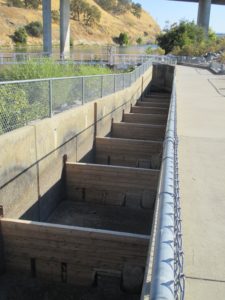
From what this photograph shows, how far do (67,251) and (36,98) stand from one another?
358cm

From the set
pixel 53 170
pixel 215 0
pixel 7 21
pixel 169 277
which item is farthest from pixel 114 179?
pixel 7 21

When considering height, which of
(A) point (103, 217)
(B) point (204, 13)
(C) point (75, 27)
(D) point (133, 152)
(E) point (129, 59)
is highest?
(B) point (204, 13)

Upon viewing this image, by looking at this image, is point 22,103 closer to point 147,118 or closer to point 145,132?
point 145,132

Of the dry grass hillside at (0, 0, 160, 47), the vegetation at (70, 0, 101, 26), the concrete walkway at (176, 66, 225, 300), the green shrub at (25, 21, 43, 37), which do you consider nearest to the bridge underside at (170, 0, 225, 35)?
the dry grass hillside at (0, 0, 160, 47)

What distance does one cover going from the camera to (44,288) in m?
6.57

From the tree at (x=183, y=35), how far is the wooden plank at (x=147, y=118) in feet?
150

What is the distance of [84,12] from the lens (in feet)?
467

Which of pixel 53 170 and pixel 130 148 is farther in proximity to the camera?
pixel 130 148

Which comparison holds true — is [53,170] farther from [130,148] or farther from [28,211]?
[130,148]

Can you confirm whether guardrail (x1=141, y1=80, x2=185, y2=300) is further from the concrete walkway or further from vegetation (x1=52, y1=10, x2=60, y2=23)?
vegetation (x1=52, y1=10, x2=60, y2=23)

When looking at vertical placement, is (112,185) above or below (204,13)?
below

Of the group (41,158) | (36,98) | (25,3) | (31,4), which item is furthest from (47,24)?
(31,4)

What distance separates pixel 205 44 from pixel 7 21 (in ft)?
224

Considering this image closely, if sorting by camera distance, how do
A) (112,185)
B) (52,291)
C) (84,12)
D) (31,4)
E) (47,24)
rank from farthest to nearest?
(84,12) → (31,4) → (47,24) → (112,185) → (52,291)
